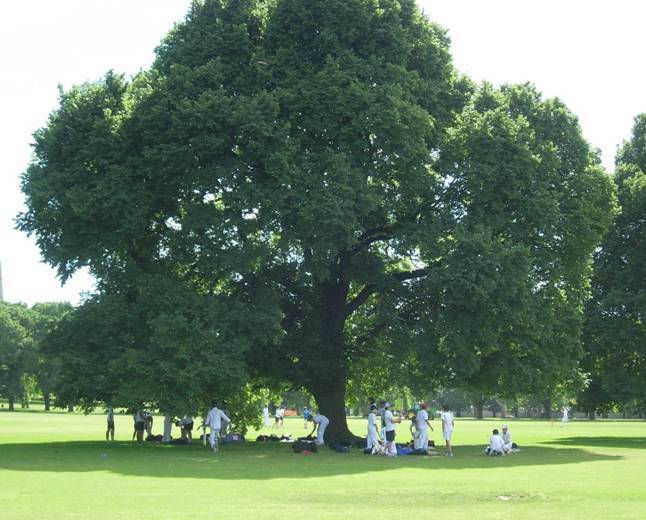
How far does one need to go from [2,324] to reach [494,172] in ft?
354

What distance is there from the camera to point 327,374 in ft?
135

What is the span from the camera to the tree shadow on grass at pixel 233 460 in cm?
2733

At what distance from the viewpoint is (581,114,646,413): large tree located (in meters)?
51.5

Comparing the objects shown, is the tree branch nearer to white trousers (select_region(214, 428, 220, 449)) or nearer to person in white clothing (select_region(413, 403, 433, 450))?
person in white clothing (select_region(413, 403, 433, 450))

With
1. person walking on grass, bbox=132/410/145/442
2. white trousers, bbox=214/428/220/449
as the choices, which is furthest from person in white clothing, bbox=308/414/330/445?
person walking on grass, bbox=132/410/145/442

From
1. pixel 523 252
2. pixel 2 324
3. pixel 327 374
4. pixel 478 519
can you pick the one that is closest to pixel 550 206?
pixel 523 252

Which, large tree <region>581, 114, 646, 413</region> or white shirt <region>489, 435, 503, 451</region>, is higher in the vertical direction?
large tree <region>581, 114, 646, 413</region>

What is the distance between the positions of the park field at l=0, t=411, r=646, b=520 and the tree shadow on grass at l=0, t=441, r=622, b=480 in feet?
0.13

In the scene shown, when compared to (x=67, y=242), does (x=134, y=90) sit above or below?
above

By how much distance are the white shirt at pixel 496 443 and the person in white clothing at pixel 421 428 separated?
2.68m

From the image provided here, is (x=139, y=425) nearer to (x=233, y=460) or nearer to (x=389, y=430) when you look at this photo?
(x=233, y=460)

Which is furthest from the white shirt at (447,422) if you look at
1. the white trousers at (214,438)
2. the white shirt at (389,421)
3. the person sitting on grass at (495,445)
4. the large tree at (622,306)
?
the large tree at (622,306)

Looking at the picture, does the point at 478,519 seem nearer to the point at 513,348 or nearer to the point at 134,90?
the point at 513,348

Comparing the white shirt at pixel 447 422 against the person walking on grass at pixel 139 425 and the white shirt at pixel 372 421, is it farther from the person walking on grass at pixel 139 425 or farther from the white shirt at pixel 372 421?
the person walking on grass at pixel 139 425
